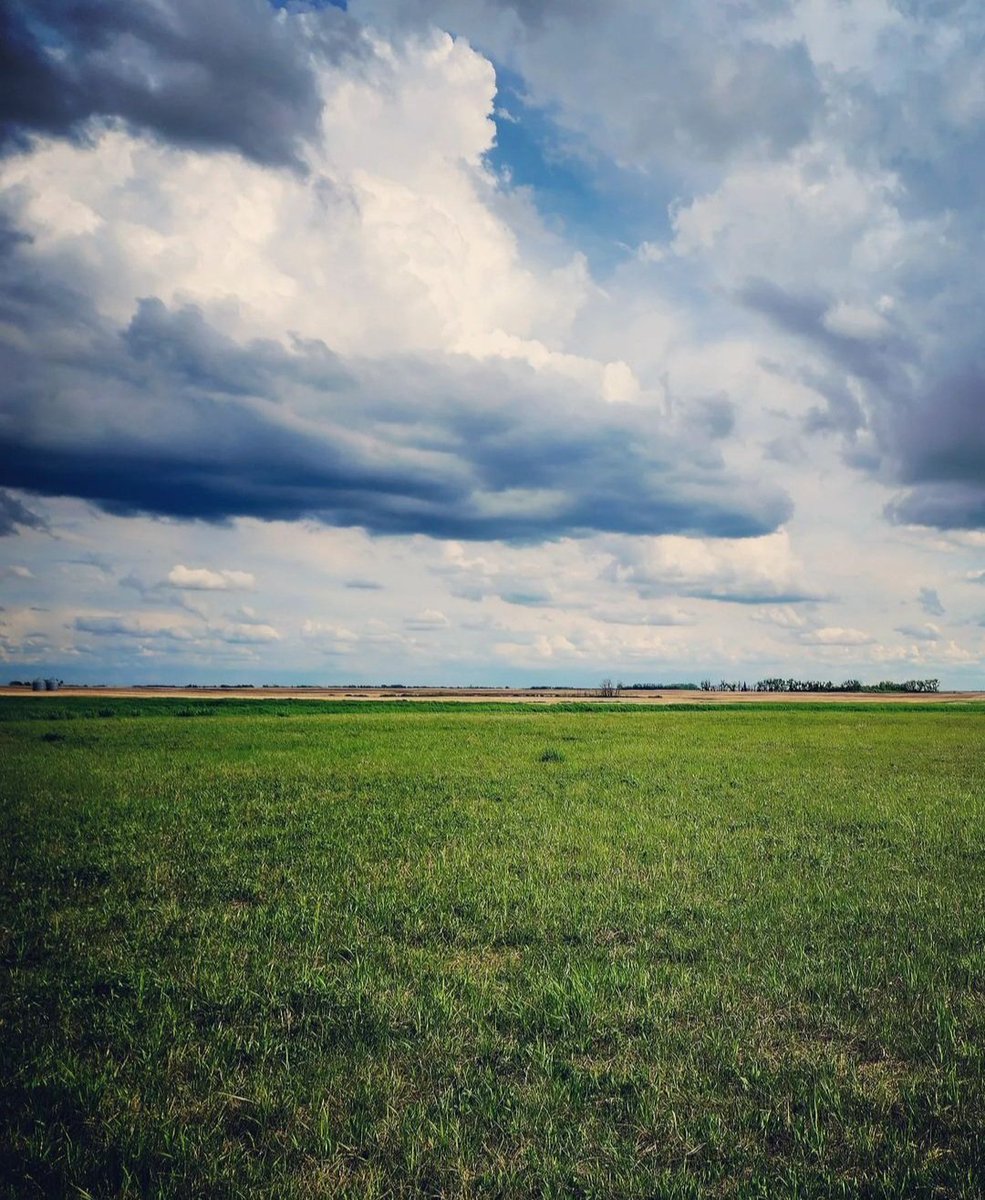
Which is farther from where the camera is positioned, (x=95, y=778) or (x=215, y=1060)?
(x=95, y=778)

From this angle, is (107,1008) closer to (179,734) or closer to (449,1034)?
(449,1034)

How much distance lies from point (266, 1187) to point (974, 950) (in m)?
8.12

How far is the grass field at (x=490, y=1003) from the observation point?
16.1ft

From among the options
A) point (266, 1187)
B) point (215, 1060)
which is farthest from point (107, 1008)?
point (266, 1187)

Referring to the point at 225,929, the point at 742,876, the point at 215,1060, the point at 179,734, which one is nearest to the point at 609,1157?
the point at 215,1060

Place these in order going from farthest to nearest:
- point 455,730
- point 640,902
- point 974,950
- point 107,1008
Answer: point 455,730, point 640,902, point 974,950, point 107,1008

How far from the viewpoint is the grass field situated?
16.1 feet

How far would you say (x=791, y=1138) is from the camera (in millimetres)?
5125

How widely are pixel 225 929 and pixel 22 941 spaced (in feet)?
7.58

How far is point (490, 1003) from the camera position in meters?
7.04

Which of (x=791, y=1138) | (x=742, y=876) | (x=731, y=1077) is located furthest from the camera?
(x=742, y=876)

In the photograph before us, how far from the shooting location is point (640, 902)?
10.1 metres

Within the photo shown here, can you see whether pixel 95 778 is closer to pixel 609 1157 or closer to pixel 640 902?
pixel 640 902

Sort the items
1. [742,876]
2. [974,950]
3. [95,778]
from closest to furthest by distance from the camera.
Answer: [974,950] → [742,876] → [95,778]
